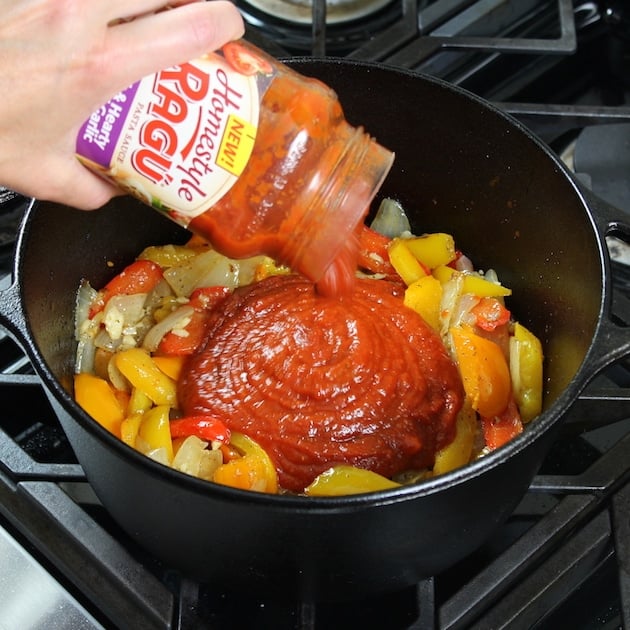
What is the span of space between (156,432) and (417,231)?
743mm

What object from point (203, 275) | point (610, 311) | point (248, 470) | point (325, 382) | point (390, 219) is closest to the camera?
point (610, 311)

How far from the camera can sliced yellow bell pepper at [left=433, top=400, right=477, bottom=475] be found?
4.69 feet

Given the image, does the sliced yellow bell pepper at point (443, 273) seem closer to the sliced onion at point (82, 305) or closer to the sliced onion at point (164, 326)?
the sliced onion at point (164, 326)

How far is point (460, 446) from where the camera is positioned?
1.47 meters

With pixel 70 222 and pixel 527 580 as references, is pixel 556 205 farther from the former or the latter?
pixel 70 222

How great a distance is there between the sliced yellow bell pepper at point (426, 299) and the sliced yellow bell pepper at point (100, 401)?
1.79ft

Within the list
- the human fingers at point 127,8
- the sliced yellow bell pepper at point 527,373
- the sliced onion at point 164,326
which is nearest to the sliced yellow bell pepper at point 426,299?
the sliced yellow bell pepper at point 527,373

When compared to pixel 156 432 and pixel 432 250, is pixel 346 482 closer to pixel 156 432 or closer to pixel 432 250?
pixel 156 432

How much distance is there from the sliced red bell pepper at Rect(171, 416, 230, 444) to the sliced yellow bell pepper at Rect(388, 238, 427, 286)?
1.58ft

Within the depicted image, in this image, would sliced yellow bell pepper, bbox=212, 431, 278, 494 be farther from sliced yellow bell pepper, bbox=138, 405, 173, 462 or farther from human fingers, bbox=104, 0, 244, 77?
human fingers, bbox=104, 0, 244, 77

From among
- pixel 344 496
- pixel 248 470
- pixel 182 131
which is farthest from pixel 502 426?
pixel 182 131

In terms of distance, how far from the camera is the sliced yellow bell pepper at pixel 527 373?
1.53m

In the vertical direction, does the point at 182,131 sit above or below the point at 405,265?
above

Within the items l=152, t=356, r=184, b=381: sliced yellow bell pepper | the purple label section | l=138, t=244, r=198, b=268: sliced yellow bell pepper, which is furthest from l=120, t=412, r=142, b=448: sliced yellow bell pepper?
the purple label section
